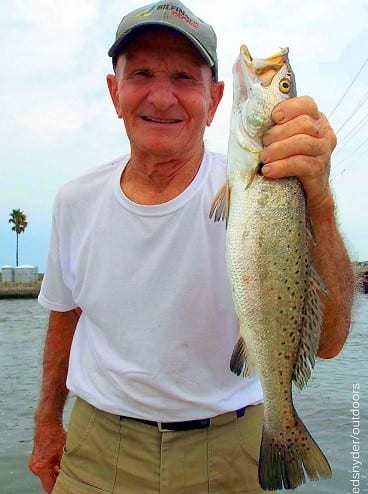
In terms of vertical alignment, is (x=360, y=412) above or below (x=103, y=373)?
below

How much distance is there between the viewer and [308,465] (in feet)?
8.70

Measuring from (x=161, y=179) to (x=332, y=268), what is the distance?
3.10ft

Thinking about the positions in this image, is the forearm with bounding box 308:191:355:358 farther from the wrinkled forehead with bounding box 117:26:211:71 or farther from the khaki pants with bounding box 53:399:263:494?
the wrinkled forehead with bounding box 117:26:211:71

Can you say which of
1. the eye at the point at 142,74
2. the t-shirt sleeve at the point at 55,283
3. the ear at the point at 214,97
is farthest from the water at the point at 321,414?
the eye at the point at 142,74

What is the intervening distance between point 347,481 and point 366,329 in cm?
2079

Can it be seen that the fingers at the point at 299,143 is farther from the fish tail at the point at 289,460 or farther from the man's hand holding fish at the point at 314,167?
the fish tail at the point at 289,460

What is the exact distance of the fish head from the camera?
2525 mm

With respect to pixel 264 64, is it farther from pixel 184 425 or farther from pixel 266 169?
pixel 184 425

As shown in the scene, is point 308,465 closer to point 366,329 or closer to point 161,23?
point 161,23

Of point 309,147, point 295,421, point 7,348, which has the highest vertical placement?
point 309,147

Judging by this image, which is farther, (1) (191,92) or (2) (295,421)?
(1) (191,92)

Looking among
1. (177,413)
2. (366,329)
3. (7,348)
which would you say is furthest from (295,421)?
(366,329)

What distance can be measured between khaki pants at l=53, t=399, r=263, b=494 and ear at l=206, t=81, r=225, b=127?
1406mm

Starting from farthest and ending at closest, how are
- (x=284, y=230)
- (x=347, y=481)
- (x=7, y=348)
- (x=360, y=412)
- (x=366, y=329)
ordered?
(x=366, y=329)
(x=7, y=348)
(x=360, y=412)
(x=347, y=481)
(x=284, y=230)
